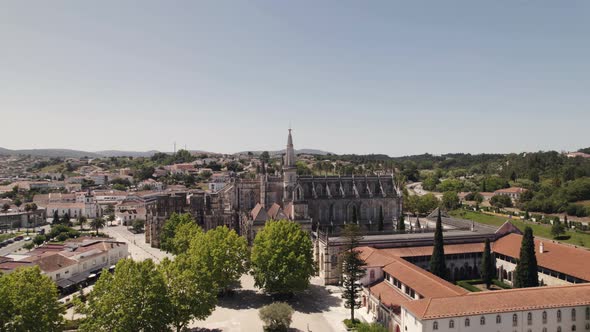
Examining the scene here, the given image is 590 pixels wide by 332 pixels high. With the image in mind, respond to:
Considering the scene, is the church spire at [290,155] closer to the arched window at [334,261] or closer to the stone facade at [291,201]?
the stone facade at [291,201]

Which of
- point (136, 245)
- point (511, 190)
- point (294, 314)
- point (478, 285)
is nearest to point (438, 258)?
point (478, 285)

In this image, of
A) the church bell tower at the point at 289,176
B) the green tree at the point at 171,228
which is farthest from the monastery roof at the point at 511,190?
the green tree at the point at 171,228

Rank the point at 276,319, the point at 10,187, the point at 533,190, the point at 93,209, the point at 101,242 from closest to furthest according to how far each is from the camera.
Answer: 1. the point at 276,319
2. the point at 101,242
3. the point at 93,209
4. the point at 533,190
5. the point at 10,187

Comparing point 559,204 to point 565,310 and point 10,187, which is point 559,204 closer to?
point 565,310

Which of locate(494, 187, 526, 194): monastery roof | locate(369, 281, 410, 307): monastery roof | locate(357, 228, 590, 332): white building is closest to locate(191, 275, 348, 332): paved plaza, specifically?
locate(357, 228, 590, 332): white building

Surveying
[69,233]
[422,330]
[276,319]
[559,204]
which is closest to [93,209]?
[69,233]

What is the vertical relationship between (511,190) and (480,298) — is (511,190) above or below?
below

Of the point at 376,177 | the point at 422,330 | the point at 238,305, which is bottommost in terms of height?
the point at 238,305

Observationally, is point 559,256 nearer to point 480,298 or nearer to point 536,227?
point 480,298
